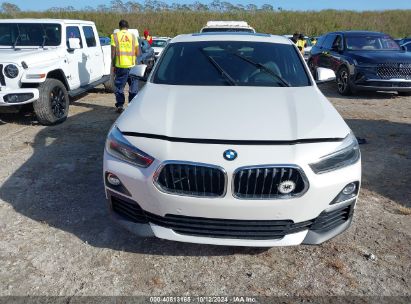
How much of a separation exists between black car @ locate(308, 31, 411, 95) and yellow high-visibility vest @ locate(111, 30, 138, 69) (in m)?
4.46

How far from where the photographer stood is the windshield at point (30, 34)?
23.2 ft

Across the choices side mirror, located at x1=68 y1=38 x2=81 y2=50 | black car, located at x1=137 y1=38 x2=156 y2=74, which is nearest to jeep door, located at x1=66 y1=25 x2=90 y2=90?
side mirror, located at x1=68 y1=38 x2=81 y2=50

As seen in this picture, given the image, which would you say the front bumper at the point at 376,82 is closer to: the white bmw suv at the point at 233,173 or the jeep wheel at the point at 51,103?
the jeep wheel at the point at 51,103

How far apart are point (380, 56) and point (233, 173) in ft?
A: 27.2

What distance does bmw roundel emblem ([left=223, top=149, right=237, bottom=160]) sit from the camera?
2.42 metres

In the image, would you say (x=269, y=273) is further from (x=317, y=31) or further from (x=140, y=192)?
(x=317, y=31)

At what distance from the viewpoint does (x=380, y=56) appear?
9234mm

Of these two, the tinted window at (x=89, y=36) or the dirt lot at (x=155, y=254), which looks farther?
the tinted window at (x=89, y=36)

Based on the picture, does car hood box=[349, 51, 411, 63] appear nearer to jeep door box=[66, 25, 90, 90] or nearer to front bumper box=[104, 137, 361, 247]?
jeep door box=[66, 25, 90, 90]

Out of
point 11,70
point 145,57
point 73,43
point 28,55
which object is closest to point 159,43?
point 145,57

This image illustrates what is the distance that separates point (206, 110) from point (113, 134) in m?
0.71

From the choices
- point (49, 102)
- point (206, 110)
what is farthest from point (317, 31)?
point (206, 110)

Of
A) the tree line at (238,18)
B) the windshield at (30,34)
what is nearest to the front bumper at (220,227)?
the windshield at (30,34)

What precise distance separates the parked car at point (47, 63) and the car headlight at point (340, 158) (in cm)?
496
